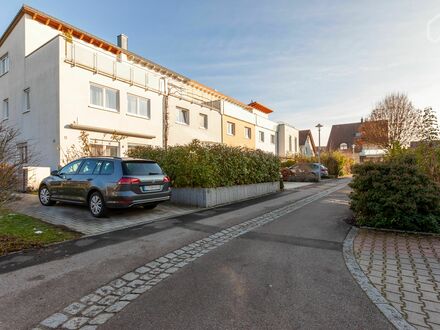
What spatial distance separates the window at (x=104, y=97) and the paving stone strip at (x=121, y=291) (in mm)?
12611

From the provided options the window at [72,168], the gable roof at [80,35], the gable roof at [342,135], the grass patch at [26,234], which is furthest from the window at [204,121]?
the gable roof at [342,135]

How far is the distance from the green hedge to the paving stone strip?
4871mm

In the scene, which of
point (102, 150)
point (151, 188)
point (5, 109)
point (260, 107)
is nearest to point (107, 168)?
point (151, 188)


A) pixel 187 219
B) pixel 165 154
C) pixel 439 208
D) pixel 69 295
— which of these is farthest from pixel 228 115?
pixel 69 295

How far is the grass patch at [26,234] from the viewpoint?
18.1 ft

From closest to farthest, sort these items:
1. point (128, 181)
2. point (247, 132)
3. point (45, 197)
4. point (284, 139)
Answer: point (128, 181) → point (45, 197) → point (247, 132) → point (284, 139)

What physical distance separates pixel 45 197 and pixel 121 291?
315 inches

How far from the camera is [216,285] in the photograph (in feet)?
12.6

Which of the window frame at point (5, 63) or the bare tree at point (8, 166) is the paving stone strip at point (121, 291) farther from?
the window frame at point (5, 63)

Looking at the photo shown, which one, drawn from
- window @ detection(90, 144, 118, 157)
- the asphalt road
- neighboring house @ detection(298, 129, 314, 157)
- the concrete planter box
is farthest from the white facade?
the asphalt road

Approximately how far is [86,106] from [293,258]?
13862 mm

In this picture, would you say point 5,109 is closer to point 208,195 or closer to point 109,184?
point 109,184

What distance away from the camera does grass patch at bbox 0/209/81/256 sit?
18.1 ft

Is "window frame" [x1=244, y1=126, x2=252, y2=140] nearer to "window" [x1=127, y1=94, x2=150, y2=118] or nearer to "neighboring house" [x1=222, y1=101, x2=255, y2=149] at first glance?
"neighboring house" [x1=222, y1=101, x2=255, y2=149]
